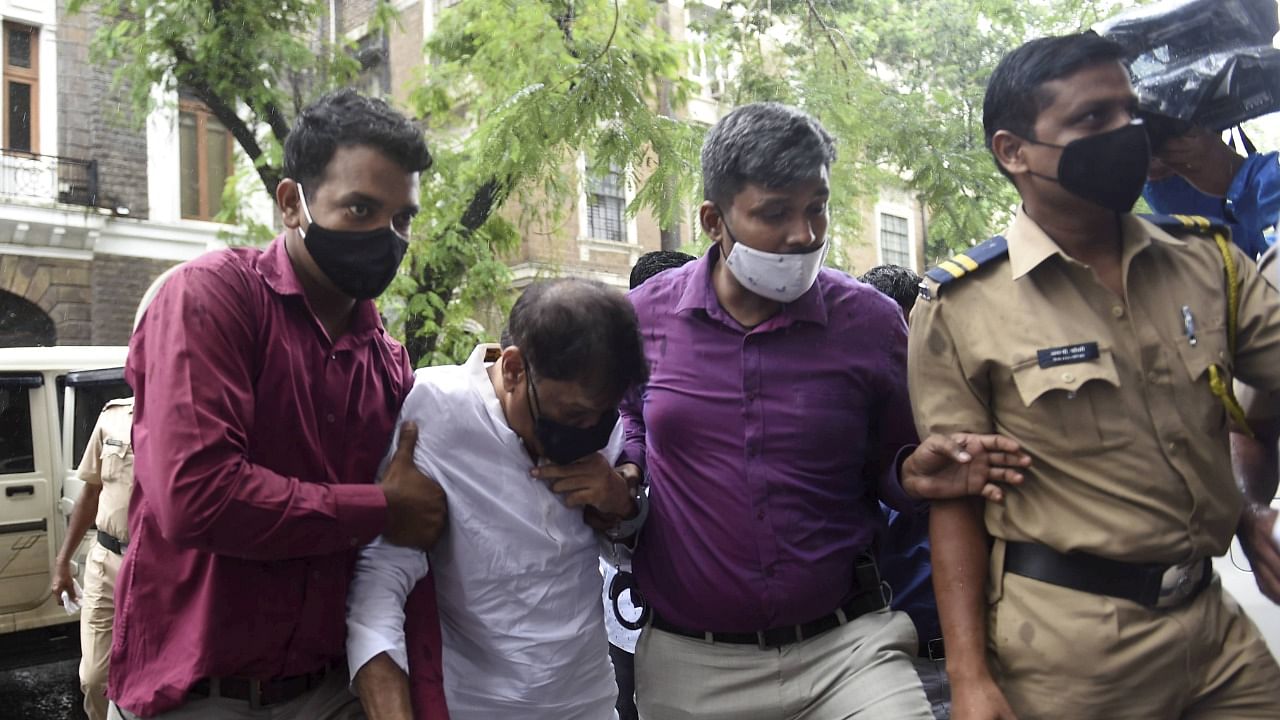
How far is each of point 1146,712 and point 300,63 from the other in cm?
820

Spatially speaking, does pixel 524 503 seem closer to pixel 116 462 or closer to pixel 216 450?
pixel 216 450

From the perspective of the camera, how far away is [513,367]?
7.86 ft

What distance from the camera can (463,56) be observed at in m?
9.08

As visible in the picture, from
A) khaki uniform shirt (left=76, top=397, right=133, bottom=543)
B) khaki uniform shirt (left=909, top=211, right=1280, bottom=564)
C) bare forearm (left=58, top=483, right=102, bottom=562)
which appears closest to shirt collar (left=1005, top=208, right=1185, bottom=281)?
khaki uniform shirt (left=909, top=211, right=1280, bottom=564)

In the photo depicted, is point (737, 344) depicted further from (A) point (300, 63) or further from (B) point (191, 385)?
(A) point (300, 63)

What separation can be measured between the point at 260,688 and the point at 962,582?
144 centimetres

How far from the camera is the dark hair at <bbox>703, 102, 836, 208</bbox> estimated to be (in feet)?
8.34

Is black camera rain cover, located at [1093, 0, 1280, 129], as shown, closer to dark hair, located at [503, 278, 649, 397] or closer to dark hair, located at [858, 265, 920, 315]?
dark hair, located at [503, 278, 649, 397]

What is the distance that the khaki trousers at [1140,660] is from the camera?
1997mm

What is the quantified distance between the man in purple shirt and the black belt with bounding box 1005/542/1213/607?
48 centimetres

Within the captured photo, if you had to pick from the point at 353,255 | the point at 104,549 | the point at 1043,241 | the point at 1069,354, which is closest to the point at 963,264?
the point at 1043,241

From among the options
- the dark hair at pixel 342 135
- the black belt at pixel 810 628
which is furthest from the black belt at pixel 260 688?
the dark hair at pixel 342 135

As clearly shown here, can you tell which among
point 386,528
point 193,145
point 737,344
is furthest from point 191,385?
point 193,145

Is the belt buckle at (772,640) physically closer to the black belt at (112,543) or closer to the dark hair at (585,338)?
the dark hair at (585,338)
